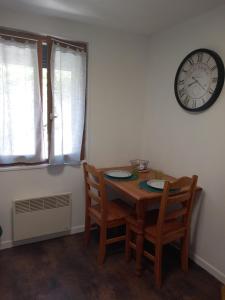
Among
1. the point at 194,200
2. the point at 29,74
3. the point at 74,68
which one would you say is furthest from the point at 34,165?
the point at 194,200

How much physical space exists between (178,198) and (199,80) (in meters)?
1.07

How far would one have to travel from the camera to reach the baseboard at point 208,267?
6.93ft

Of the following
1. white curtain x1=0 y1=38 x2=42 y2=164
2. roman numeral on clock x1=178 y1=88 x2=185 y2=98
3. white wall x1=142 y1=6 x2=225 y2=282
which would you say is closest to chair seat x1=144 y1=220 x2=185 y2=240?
white wall x1=142 y1=6 x2=225 y2=282

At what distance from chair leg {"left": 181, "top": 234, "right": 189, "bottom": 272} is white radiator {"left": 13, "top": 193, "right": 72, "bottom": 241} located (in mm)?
1196

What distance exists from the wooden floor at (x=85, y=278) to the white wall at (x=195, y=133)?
0.84ft

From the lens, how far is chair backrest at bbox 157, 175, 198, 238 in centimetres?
189

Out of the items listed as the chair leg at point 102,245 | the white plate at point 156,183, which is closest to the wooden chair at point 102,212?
the chair leg at point 102,245

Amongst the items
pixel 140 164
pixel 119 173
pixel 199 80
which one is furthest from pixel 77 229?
pixel 199 80

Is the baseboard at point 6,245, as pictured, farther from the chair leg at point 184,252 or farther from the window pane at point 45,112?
the chair leg at point 184,252

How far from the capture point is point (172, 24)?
2.45 m

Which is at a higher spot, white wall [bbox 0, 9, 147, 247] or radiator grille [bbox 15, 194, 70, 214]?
white wall [bbox 0, 9, 147, 247]

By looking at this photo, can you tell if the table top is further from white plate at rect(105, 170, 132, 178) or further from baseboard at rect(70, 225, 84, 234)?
baseboard at rect(70, 225, 84, 234)

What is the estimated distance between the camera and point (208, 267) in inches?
87.5

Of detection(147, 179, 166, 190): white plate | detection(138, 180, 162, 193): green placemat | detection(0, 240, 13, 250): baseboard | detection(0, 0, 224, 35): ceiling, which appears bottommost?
detection(0, 240, 13, 250): baseboard
